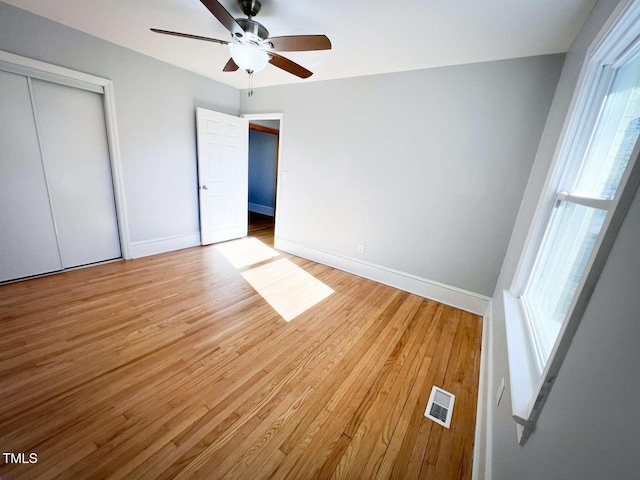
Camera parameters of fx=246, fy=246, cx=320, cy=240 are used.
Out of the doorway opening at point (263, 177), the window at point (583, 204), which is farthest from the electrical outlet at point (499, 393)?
the doorway opening at point (263, 177)

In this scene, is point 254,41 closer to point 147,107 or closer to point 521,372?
point 147,107

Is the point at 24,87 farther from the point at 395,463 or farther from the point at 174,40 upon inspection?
the point at 395,463

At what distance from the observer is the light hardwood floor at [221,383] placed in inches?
47.5

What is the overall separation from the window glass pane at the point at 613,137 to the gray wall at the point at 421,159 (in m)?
0.94

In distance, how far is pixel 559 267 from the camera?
1314mm

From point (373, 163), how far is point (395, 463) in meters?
2.73

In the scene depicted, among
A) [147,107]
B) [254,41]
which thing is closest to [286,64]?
[254,41]

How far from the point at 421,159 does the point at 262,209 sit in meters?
4.80

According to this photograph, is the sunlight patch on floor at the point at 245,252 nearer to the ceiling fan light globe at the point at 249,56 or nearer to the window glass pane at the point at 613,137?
the ceiling fan light globe at the point at 249,56

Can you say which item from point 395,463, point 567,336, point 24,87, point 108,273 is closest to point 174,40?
point 24,87

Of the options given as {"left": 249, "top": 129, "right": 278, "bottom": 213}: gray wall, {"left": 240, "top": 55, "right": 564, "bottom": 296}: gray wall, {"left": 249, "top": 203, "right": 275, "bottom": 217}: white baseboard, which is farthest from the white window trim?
{"left": 249, "top": 203, "right": 275, "bottom": 217}: white baseboard

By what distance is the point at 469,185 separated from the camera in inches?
98.4

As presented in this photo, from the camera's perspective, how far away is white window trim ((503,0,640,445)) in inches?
27.1

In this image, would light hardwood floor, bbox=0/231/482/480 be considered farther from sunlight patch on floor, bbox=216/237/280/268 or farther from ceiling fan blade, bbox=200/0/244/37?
ceiling fan blade, bbox=200/0/244/37
